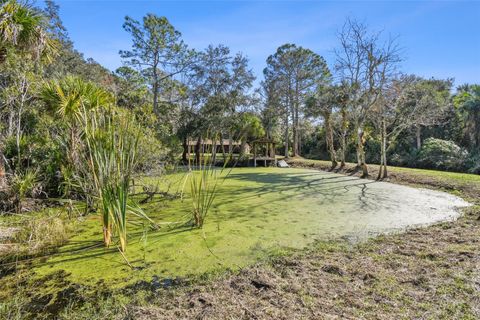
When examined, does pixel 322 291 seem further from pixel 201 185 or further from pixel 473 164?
pixel 473 164

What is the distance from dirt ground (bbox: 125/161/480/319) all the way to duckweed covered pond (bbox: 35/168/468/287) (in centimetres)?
44

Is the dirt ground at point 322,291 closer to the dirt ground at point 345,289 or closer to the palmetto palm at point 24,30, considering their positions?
the dirt ground at point 345,289

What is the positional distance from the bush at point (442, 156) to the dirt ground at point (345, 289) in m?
12.9

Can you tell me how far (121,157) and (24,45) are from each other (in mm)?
4096

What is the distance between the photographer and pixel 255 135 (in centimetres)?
1927

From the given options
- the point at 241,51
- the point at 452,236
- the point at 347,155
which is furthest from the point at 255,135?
the point at 452,236

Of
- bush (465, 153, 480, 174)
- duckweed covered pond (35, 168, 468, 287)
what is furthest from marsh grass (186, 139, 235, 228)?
bush (465, 153, 480, 174)

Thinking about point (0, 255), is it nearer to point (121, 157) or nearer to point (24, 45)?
point (121, 157)

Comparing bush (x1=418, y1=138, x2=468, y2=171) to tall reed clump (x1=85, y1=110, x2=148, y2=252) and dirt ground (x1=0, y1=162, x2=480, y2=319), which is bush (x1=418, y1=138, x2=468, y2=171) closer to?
dirt ground (x1=0, y1=162, x2=480, y2=319)

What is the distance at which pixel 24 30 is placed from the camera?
4.66 meters

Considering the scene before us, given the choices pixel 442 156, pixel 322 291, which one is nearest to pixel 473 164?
pixel 442 156

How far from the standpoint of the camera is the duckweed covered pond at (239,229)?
2873 mm

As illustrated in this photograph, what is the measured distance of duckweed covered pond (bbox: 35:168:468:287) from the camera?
287 cm

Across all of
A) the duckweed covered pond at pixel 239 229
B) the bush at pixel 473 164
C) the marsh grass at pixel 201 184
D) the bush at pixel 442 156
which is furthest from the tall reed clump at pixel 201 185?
the bush at pixel 442 156
